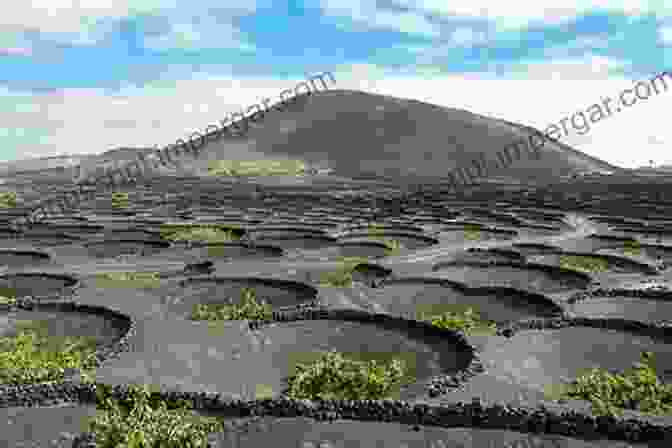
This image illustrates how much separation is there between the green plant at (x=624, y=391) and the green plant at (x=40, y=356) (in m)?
11.8

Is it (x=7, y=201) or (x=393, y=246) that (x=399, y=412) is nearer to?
(x=393, y=246)

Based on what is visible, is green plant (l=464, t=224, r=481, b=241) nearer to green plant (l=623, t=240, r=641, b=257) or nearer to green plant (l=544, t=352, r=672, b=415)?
green plant (l=623, t=240, r=641, b=257)

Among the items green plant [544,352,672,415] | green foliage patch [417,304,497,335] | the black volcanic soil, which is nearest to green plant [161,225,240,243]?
the black volcanic soil

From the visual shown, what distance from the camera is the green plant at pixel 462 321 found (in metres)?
22.5

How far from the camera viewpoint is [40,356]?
20.5 metres

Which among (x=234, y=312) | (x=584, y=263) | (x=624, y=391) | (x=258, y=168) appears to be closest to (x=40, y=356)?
(x=234, y=312)

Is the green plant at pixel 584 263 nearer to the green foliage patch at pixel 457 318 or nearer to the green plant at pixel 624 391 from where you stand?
the green foliage patch at pixel 457 318

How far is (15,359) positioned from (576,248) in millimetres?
32162

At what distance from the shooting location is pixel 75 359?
19906 millimetres

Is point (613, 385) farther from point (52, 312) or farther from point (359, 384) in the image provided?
point (52, 312)

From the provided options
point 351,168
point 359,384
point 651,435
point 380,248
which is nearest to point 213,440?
point 359,384

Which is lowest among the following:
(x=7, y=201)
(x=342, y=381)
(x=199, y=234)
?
(x=342, y=381)

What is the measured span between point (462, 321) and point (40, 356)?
40.6ft

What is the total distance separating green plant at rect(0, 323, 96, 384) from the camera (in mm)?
18125
